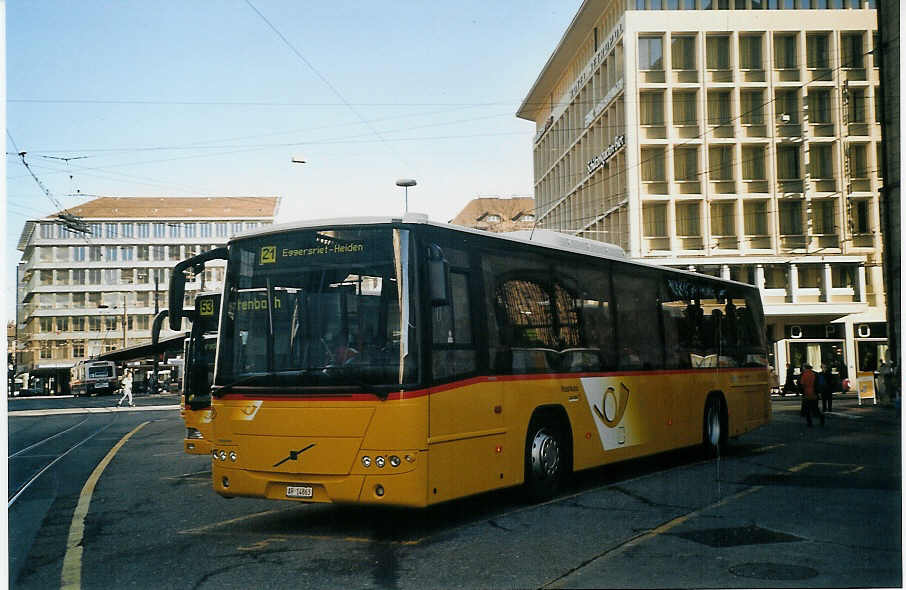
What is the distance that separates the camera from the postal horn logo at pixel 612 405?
40.7ft

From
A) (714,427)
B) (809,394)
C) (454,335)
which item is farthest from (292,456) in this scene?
(809,394)

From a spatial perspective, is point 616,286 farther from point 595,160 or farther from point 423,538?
point 595,160

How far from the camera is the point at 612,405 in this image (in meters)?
12.6

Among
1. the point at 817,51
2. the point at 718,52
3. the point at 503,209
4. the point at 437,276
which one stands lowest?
the point at 437,276

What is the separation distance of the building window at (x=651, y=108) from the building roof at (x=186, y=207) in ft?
94.9

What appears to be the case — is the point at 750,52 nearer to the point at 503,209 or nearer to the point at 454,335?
the point at 454,335

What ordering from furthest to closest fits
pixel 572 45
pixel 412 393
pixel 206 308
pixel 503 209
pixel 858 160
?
pixel 503 209, pixel 572 45, pixel 858 160, pixel 206 308, pixel 412 393

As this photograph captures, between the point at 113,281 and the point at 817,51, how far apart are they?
6256cm

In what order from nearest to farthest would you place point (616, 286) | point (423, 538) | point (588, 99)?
point (423, 538) < point (616, 286) < point (588, 99)

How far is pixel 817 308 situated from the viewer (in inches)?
1517

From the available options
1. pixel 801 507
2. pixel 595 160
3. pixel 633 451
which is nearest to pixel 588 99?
pixel 595 160

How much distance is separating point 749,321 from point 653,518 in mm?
9004

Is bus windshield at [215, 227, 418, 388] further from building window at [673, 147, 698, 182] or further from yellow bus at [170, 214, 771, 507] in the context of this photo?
building window at [673, 147, 698, 182]

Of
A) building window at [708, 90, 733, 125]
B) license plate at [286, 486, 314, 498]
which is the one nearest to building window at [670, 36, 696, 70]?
building window at [708, 90, 733, 125]
